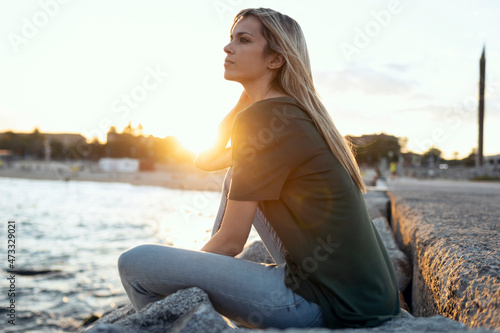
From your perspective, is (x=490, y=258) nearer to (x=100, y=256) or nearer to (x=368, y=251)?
(x=368, y=251)

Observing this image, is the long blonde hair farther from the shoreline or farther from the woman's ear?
the shoreline

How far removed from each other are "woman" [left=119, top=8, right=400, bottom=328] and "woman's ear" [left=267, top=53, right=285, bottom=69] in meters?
0.25

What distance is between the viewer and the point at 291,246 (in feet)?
5.07

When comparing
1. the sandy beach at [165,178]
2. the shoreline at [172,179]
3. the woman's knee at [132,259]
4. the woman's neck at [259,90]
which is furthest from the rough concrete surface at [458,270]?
the shoreline at [172,179]

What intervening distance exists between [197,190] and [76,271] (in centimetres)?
2888

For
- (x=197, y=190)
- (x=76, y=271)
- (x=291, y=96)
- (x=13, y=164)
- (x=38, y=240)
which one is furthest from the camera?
(x=13, y=164)

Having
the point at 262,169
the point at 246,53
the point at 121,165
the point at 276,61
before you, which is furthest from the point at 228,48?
the point at 121,165

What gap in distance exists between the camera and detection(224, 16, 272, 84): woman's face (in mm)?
1804

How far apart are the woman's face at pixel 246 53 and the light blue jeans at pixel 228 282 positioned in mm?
813

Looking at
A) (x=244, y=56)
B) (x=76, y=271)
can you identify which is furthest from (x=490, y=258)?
(x=76, y=271)

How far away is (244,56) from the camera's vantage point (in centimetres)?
183
